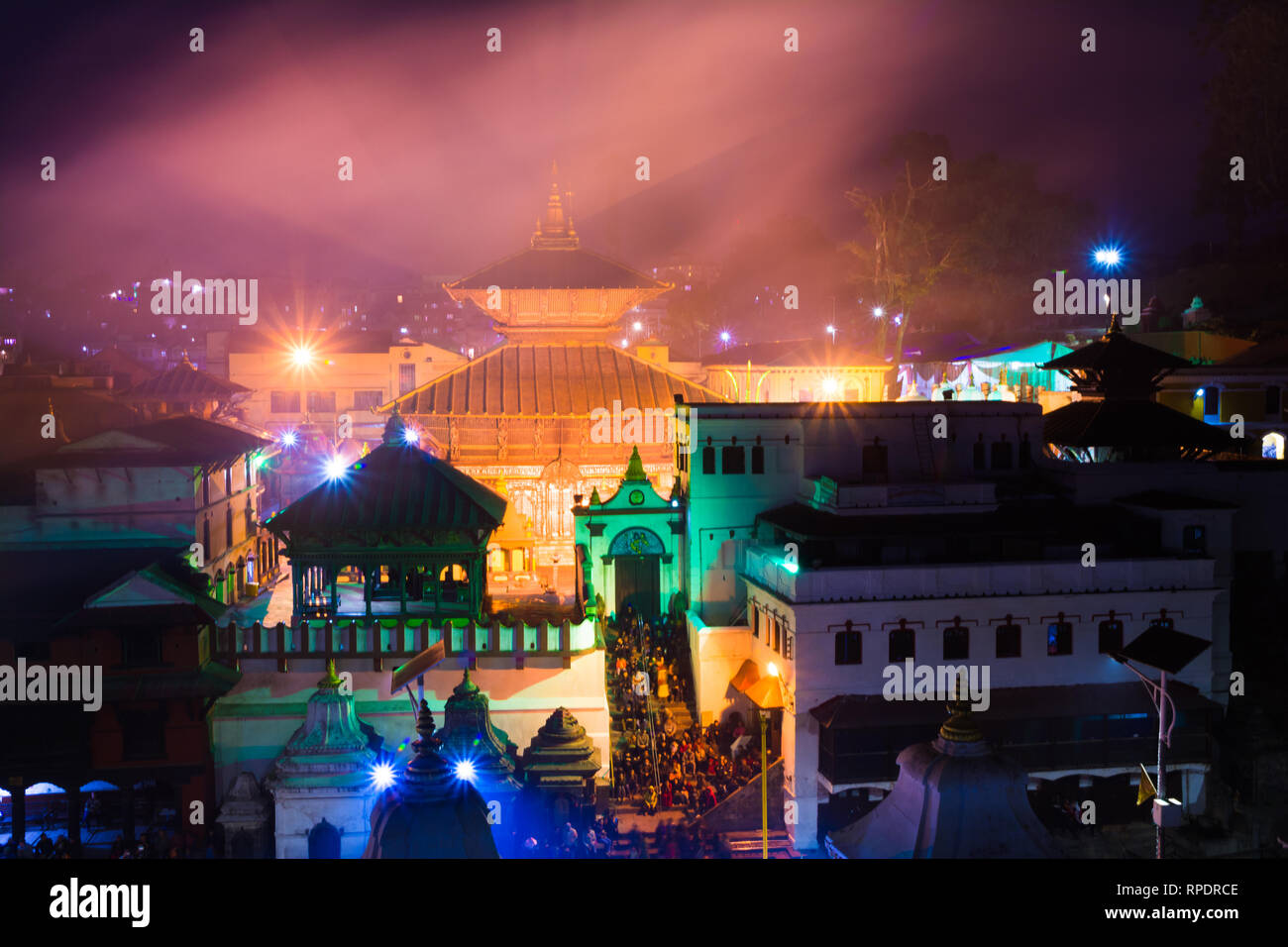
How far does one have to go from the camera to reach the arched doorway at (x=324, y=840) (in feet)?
68.9

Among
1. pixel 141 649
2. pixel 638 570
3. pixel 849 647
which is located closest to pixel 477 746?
pixel 141 649

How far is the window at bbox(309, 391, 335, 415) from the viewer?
6712cm

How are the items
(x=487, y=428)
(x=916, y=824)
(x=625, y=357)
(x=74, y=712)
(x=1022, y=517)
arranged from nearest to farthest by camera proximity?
(x=916, y=824), (x=74, y=712), (x=1022, y=517), (x=487, y=428), (x=625, y=357)

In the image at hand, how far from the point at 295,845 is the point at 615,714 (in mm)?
8849

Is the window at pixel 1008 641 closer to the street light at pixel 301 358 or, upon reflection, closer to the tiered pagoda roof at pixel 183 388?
the tiered pagoda roof at pixel 183 388

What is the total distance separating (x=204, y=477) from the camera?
1289 inches

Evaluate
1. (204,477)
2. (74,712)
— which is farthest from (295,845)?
(204,477)

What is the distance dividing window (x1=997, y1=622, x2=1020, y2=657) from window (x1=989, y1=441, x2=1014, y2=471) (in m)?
7.87

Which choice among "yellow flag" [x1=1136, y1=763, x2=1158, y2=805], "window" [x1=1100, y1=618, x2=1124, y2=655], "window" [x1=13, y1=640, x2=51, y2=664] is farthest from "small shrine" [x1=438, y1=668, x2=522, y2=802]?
"window" [x1=1100, y1=618, x2=1124, y2=655]

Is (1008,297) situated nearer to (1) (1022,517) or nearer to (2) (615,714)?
(1) (1022,517)

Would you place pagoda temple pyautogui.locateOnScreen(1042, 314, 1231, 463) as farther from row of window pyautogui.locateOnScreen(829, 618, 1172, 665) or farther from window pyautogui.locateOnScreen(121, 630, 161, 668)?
window pyautogui.locateOnScreen(121, 630, 161, 668)

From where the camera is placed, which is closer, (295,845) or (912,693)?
A: (295,845)

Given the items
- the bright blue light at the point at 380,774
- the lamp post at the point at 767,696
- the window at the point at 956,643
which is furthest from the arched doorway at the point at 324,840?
the window at the point at 956,643
